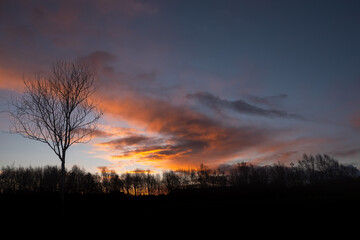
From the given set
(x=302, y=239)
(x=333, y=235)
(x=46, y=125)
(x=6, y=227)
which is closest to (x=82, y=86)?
(x=46, y=125)

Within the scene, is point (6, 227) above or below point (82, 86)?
below

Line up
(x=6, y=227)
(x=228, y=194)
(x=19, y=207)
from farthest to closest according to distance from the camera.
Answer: (x=228, y=194), (x=19, y=207), (x=6, y=227)

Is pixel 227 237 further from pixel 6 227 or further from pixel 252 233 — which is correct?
pixel 6 227

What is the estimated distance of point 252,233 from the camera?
35.1 feet

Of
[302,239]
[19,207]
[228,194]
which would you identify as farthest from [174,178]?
[302,239]

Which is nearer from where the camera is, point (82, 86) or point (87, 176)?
point (82, 86)

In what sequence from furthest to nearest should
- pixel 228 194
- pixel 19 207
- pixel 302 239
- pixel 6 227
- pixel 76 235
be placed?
pixel 228 194
pixel 19 207
pixel 6 227
pixel 76 235
pixel 302 239

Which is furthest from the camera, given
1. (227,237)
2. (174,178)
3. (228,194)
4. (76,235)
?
(174,178)

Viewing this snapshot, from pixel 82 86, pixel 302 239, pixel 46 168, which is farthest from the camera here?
pixel 46 168

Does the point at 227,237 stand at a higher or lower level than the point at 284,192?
higher

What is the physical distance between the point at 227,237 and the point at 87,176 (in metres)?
108

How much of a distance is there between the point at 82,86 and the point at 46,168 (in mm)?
106661

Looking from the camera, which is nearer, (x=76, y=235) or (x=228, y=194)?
(x=76, y=235)

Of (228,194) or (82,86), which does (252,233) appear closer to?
(82,86)
